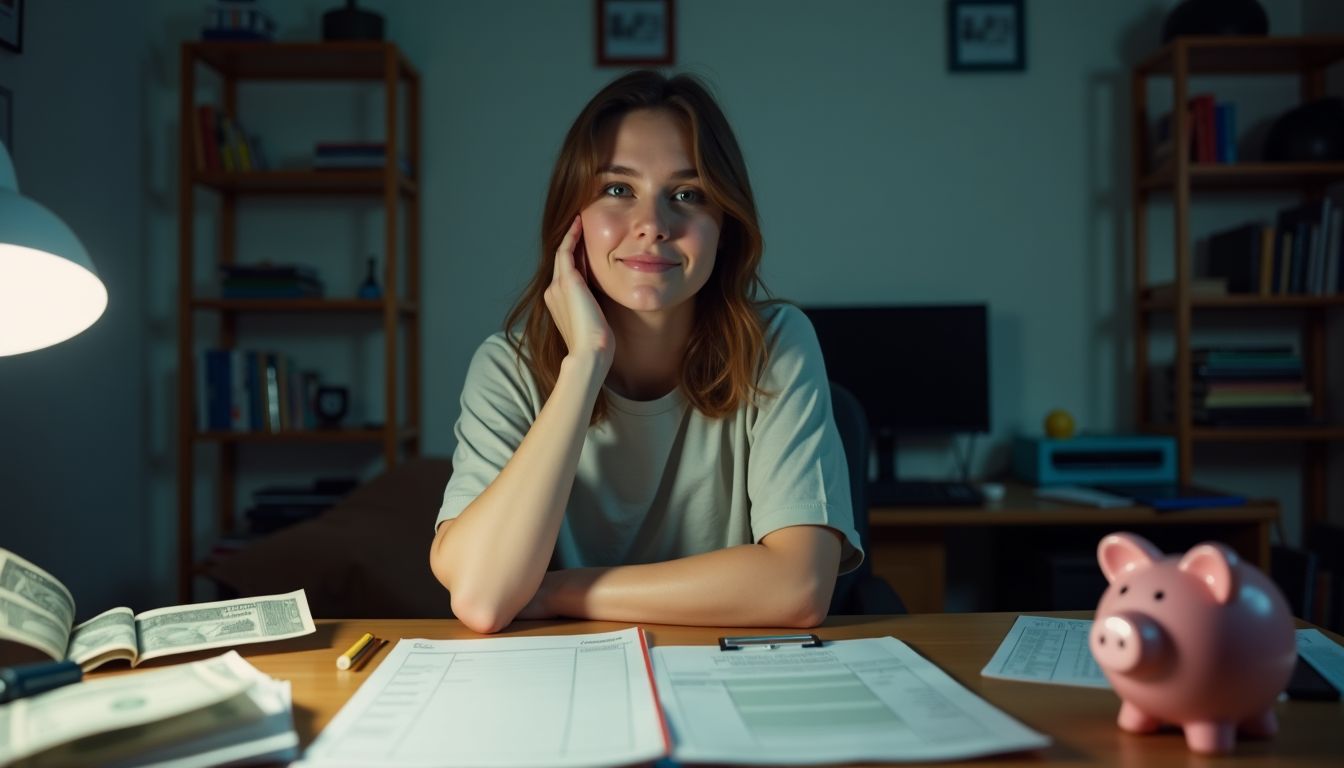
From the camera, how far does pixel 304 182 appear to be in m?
2.93

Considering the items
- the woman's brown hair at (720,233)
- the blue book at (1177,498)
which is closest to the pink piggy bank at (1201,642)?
the woman's brown hair at (720,233)

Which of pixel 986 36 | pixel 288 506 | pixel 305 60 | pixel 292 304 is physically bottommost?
pixel 288 506

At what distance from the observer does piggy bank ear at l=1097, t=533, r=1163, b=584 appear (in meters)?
0.63

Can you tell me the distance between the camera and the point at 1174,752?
2.04 feet

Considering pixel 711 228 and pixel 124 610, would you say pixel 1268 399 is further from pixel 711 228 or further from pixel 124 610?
pixel 124 610

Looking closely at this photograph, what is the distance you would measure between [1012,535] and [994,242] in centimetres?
94

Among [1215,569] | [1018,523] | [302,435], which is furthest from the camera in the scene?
[302,435]

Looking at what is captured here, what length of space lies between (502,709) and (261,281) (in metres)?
2.52

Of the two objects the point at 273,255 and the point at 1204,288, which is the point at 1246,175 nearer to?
the point at 1204,288

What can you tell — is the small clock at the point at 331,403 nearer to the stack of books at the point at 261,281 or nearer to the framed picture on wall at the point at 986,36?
the stack of books at the point at 261,281

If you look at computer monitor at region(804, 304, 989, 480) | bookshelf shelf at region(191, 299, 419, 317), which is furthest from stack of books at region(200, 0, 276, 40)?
computer monitor at region(804, 304, 989, 480)

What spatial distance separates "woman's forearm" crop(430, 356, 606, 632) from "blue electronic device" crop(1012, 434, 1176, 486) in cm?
205

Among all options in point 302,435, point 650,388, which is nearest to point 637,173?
point 650,388

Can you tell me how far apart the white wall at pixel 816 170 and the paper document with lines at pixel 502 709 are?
2386 millimetres
